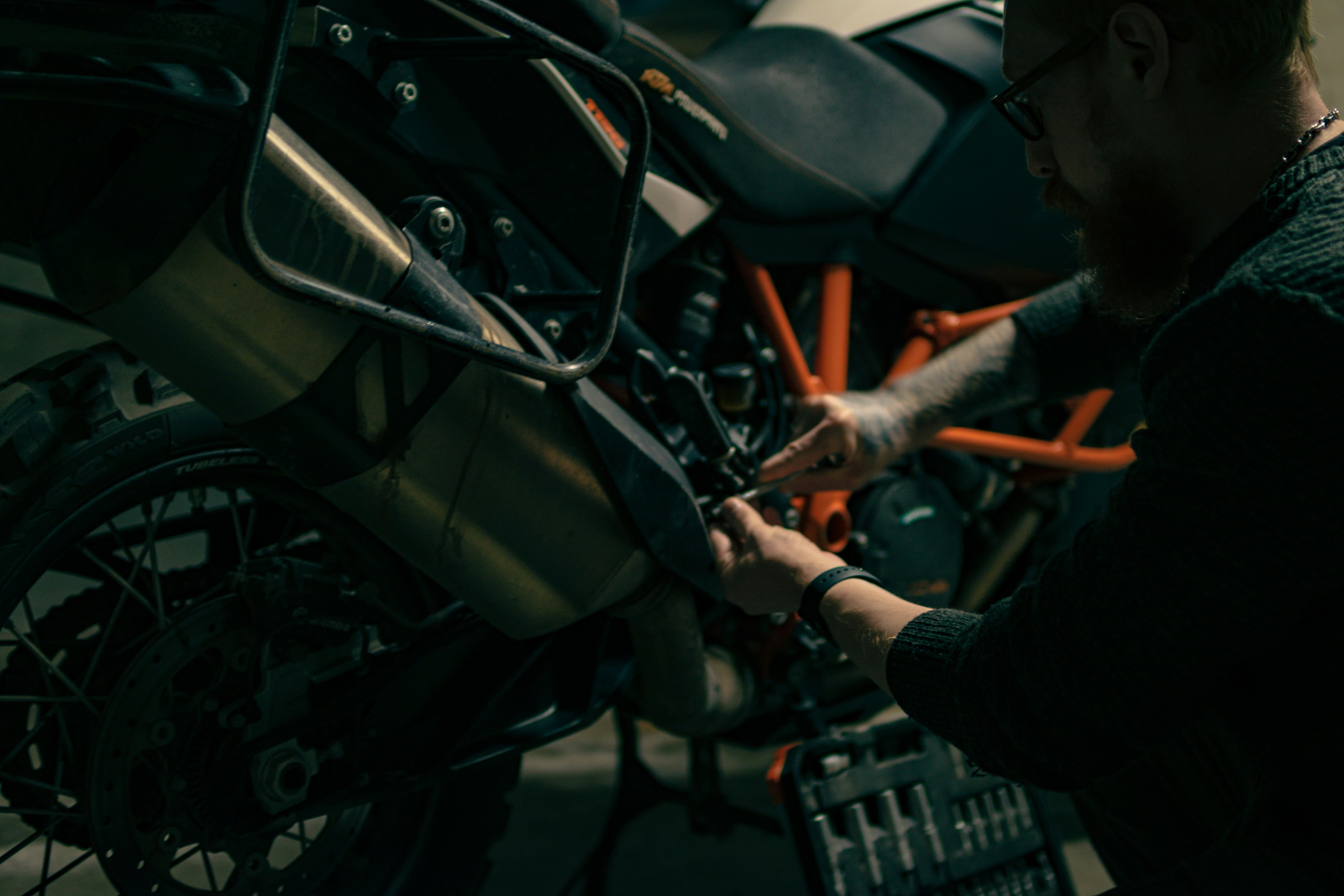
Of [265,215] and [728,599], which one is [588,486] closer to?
[728,599]

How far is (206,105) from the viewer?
761 mm

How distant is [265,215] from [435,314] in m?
0.17

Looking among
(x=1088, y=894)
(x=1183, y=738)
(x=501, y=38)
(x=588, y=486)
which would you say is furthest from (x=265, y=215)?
(x=1088, y=894)

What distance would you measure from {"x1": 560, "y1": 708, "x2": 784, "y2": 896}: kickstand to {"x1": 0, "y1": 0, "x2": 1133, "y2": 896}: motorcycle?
4 centimetres

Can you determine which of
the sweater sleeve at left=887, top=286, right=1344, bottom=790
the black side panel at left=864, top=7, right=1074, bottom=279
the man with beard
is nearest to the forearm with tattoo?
the black side panel at left=864, top=7, right=1074, bottom=279

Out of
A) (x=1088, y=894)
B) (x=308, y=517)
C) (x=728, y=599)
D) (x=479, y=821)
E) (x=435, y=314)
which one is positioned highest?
(x=435, y=314)

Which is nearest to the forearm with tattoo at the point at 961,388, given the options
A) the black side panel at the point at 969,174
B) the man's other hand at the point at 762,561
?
the black side panel at the point at 969,174

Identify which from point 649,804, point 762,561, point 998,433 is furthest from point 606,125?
point 649,804

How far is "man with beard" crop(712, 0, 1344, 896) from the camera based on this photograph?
68 cm

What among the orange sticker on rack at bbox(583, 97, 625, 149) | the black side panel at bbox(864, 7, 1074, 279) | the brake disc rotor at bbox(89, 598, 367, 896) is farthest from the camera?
the black side panel at bbox(864, 7, 1074, 279)

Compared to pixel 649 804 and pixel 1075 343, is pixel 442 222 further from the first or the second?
pixel 649 804

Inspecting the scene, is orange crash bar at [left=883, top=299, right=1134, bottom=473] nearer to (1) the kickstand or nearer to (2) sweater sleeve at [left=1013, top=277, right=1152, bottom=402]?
(2) sweater sleeve at [left=1013, top=277, right=1152, bottom=402]

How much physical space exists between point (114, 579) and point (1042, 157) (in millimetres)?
1028

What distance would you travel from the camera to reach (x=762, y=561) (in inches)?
44.9
